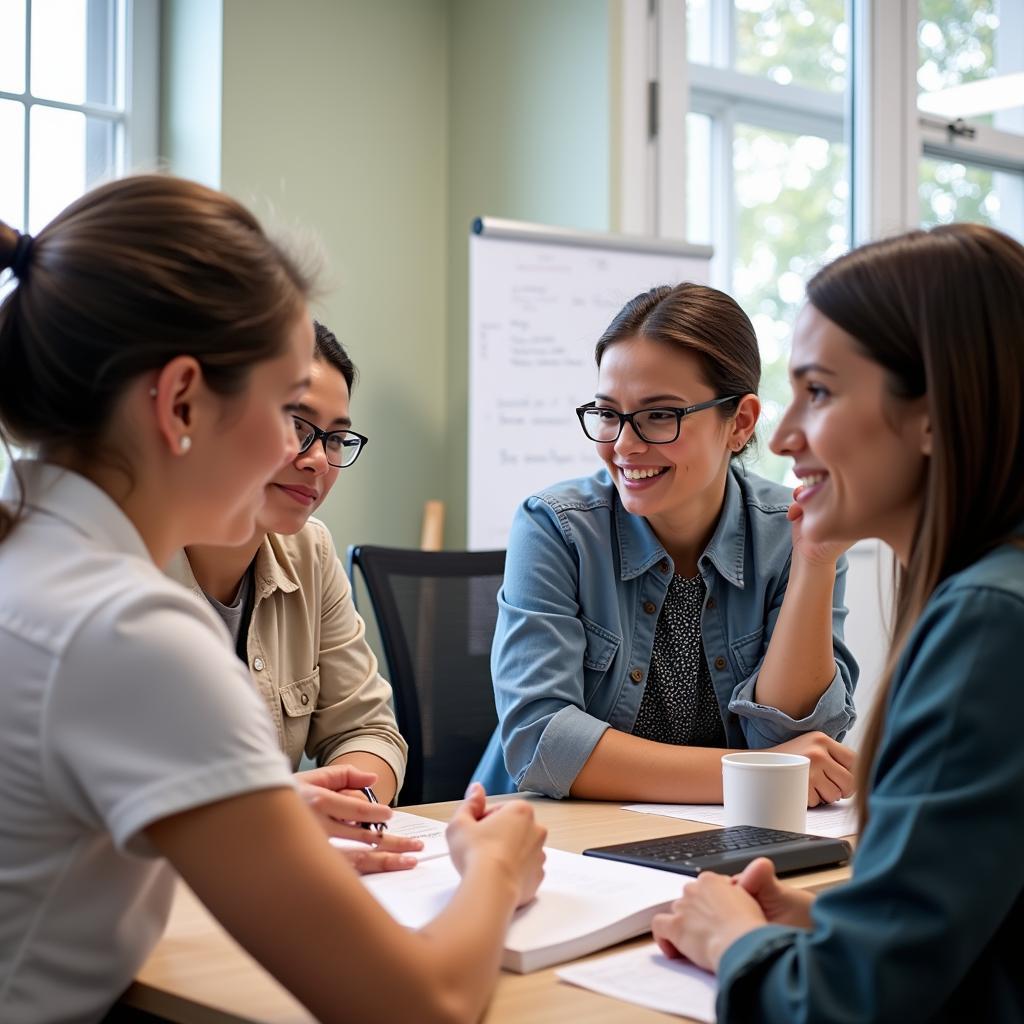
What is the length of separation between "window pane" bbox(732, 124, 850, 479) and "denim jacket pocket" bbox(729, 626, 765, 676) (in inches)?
79.3

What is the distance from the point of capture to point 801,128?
157 inches

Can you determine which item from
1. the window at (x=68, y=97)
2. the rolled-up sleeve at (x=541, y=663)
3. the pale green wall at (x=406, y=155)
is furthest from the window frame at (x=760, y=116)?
the rolled-up sleeve at (x=541, y=663)

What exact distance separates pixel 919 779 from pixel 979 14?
13.4 ft

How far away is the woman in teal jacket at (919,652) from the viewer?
2.57 ft

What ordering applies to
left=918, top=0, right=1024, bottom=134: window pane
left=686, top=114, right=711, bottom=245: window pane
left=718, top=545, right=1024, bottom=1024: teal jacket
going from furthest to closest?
left=918, top=0, right=1024, bottom=134: window pane → left=686, top=114, right=711, bottom=245: window pane → left=718, top=545, right=1024, bottom=1024: teal jacket

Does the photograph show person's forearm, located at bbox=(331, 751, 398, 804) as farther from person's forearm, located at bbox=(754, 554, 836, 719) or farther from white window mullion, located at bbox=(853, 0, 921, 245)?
white window mullion, located at bbox=(853, 0, 921, 245)

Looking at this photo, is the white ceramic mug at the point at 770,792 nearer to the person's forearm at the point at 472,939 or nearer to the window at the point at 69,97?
the person's forearm at the point at 472,939

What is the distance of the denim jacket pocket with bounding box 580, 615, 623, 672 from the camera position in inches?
73.2

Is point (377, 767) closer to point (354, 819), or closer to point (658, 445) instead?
point (354, 819)

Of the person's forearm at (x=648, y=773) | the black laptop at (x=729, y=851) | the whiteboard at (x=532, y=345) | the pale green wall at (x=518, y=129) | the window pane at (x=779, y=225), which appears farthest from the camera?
the window pane at (x=779, y=225)

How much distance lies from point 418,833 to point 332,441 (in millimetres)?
622

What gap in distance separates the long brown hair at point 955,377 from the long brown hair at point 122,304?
1.56ft

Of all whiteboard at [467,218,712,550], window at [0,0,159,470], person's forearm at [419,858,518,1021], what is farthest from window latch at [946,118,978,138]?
person's forearm at [419,858,518,1021]

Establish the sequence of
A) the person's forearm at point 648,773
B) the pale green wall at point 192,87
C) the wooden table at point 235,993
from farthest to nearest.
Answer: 1. the pale green wall at point 192,87
2. the person's forearm at point 648,773
3. the wooden table at point 235,993
